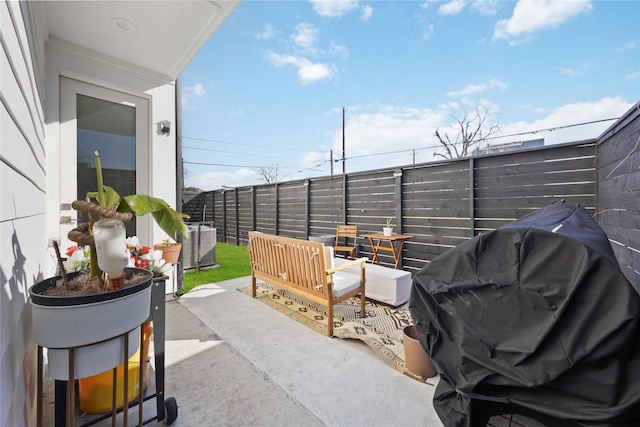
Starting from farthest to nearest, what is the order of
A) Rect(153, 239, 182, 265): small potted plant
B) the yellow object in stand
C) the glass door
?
Rect(153, 239, 182, 265): small potted plant, the glass door, the yellow object in stand

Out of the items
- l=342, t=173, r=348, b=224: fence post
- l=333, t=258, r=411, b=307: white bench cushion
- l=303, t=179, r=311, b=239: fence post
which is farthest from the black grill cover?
l=303, t=179, r=311, b=239: fence post

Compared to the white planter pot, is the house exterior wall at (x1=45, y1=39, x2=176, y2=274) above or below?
above

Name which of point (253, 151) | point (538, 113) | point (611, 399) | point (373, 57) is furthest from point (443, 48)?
point (253, 151)

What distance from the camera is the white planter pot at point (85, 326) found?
0.98m

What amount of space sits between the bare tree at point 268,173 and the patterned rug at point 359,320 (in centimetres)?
1667

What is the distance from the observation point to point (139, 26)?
8.73ft

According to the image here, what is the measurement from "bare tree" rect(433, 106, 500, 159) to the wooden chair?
351 inches

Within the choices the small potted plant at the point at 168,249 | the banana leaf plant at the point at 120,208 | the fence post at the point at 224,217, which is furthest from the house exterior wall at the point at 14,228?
the fence post at the point at 224,217

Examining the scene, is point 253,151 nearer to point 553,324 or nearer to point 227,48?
point 227,48

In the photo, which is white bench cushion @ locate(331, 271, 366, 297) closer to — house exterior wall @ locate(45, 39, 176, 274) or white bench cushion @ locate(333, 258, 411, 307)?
white bench cushion @ locate(333, 258, 411, 307)

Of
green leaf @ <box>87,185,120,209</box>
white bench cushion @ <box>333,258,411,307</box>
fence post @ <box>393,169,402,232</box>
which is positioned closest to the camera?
green leaf @ <box>87,185,120,209</box>

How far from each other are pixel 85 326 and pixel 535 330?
1608 mm

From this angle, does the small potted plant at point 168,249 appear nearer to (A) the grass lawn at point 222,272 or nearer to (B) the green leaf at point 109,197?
(A) the grass lawn at point 222,272

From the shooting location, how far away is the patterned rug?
247 centimetres
